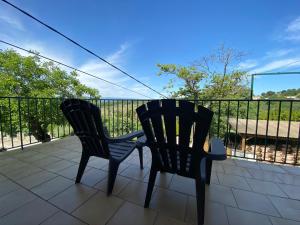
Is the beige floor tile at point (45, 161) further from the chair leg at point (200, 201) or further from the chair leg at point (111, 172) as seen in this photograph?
the chair leg at point (200, 201)

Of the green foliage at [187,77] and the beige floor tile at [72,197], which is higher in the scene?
the green foliage at [187,77]

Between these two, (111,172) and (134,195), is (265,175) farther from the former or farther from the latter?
(111,172)

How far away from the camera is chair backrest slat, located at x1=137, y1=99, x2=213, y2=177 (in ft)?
3.44

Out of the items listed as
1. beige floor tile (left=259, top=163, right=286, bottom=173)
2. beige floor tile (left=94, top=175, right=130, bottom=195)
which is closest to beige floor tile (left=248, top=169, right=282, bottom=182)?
beige floor tile (left=259, top=163, right=286, bottom=173)

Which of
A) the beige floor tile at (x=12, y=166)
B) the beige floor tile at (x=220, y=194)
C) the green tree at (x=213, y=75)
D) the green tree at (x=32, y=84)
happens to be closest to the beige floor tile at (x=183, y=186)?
the beige floor tile at (x=220, y=194)

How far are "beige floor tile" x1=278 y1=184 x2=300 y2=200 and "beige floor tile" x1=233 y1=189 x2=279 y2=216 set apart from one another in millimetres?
307

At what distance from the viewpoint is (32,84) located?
8.45m

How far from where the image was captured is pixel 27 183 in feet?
5.37

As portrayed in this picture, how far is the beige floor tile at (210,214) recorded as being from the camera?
1.17m

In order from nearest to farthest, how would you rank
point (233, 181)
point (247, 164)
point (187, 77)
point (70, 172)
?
1. point (233, 181)
2. point (70, 172)
3. point (247, 164)
4. point (187, 77)

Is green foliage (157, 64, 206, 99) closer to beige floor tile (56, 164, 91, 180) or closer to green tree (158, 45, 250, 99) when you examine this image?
green tree (158, 45, 250, 99)

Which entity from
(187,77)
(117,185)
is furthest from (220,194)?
(187,77)

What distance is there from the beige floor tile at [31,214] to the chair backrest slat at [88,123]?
1.87 ft

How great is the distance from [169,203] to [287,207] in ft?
3.39
